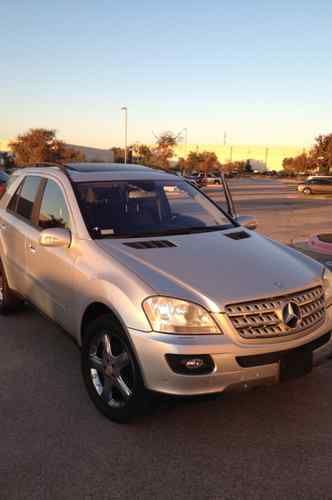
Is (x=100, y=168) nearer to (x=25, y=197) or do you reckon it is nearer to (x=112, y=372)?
(x=25, y=197)

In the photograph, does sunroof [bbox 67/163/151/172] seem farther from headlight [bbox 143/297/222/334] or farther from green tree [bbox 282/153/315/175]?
green tree [bbox 282/153/315/175]

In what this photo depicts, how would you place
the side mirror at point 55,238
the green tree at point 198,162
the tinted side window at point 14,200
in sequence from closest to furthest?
1. the side mirror at point 55,238
2. the tinted side window at point 14,200
3. the green tree at point 198,162

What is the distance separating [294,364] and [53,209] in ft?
8.13

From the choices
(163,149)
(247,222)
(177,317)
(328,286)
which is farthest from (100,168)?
(163,149)

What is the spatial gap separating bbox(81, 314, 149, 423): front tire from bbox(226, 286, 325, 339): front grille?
683 millimetres

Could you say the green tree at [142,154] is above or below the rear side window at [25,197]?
above

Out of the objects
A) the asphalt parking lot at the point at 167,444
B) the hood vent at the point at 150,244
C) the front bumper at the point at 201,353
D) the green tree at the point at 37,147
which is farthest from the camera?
the green tree at the point at 37,147

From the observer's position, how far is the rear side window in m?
4.85

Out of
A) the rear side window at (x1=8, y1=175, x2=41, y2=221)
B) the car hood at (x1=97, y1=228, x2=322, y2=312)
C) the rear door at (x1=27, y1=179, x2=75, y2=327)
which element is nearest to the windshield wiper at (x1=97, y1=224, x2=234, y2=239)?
the car hood at (x1=97, y1=228, x2=322, y2=312)

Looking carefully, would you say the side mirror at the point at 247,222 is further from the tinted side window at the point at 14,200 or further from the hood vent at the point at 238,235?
the tinted side window at the point at 14,200

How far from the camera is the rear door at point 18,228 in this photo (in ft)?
15.7

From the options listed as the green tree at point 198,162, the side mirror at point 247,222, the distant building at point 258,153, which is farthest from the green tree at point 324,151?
the distant building at point 258,153

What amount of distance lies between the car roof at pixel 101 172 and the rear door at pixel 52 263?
0.18 metres

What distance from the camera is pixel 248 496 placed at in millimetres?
2609
